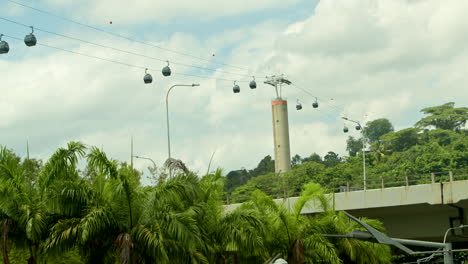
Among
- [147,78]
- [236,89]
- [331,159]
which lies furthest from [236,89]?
[331,159]

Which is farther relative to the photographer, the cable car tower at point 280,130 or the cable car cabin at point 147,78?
the cable car tower at point 280,130

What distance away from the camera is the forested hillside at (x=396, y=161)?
9188 cm

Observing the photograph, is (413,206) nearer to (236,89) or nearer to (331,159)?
(236,89)

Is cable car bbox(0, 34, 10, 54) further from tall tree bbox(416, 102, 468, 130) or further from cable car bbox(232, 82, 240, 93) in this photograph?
tall tree bbox(416, 102, 468, 130)

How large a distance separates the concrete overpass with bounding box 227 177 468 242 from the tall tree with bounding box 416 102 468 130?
8272 centimetres

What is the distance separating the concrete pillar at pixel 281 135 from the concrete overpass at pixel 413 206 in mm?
64702

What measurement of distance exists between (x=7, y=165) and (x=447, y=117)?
354 feet

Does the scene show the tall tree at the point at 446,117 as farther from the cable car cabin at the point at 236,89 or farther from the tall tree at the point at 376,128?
the cable car cabin at the point at 236,89

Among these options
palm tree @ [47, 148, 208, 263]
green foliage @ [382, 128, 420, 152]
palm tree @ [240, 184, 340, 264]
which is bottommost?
palm tree @ [240, 184, 340, 264]

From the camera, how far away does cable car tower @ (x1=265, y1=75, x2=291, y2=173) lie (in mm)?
104250

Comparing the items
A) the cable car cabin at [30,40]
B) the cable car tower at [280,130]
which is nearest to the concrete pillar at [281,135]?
the cable car tower at [280,130]

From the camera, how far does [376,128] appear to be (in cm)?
15825

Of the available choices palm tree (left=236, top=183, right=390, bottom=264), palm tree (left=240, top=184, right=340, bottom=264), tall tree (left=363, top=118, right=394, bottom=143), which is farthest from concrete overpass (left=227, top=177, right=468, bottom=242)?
tall tree (left=363, top=118, right=394, bottom=143)

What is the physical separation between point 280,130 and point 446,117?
32.6 meters
